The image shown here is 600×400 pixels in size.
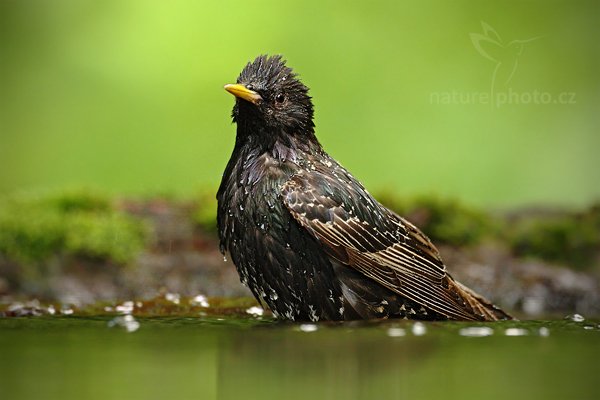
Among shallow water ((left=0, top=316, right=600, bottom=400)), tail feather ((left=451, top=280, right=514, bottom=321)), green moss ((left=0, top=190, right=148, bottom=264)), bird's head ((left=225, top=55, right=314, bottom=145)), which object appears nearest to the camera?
shallow water ((left=0, top=316, right=600, bottom=400))

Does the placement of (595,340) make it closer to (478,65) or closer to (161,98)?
(478,65)

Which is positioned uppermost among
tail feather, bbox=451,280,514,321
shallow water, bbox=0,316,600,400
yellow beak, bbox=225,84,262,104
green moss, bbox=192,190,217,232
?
green moss, bbox=192,190,217,232

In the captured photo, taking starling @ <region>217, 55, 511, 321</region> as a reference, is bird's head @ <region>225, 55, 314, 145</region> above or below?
above

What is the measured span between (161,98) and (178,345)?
4594mm

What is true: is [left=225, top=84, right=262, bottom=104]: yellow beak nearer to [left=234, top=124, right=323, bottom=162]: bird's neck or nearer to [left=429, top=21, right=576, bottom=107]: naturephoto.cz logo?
[left=234, top=124, right=323, bottom=162]: bird's neck

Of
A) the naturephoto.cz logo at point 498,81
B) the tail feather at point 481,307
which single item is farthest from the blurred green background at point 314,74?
the tail feather at point 481,307

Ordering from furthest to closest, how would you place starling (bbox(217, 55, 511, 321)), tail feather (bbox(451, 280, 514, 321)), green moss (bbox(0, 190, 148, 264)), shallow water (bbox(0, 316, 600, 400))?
green moss (bbox(0, 190, 148, 264)) < tail feather (bbox(451, 280, 514, 321)) < starling (bbox(217, 55, 511, 321)) < shallow water (bbox(0, 316, 600, 400))

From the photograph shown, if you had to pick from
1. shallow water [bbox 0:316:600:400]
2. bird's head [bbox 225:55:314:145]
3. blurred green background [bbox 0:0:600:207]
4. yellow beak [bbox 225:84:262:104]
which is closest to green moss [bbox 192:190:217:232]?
blurred green background [bbox 0:0:600:207]

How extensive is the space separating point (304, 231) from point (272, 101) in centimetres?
66

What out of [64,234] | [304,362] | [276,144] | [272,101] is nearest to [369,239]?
[276,144]

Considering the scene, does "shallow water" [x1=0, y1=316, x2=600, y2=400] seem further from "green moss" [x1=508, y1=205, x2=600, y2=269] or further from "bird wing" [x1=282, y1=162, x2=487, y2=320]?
"green moss" [x1=508, y1=205, x2=600, y2=269]

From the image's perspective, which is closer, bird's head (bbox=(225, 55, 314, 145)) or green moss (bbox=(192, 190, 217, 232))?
bird's head (bbox=(225, 55, 314, 145))

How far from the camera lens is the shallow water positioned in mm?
2598

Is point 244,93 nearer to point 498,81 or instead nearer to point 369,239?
point 369,239
